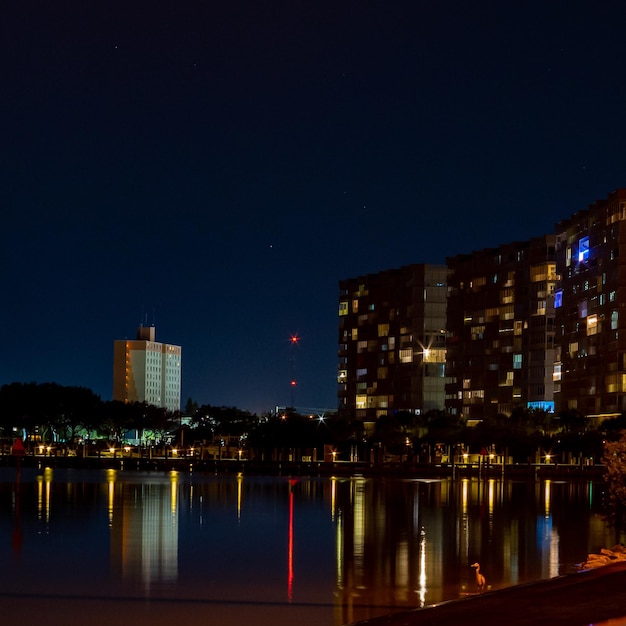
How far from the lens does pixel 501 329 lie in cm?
18112

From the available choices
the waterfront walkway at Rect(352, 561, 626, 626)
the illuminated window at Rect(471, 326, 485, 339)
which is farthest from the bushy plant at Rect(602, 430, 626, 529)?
the illuminated window at Rect(471, 326, 485, 339)

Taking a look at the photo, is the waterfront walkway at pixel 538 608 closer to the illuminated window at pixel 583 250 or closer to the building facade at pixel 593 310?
the building facade at pixel 593 310

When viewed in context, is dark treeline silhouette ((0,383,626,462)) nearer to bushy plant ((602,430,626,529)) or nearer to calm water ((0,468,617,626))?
calm water ((0,468,617,626))

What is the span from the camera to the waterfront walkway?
19906mm

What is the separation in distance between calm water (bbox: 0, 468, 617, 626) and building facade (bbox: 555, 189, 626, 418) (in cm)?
7211

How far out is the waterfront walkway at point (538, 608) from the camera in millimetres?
19906

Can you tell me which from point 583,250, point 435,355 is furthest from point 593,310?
point 435,355

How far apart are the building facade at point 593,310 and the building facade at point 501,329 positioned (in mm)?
10719

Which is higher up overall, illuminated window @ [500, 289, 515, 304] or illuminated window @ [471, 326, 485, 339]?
illuminated window @ [500, 289, 515, 304]

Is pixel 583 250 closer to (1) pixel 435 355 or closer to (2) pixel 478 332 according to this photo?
(2) pixel 478 332

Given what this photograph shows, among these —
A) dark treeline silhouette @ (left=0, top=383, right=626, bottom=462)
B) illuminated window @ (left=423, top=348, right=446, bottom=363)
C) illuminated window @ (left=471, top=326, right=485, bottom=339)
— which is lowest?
dark treeline silhouette @ (left=0, top=383, right=626, bottom=462)

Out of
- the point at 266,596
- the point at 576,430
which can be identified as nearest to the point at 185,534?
the point at 266,596

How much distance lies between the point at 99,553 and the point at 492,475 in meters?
84.6

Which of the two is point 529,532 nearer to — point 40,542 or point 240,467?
point 40,542
